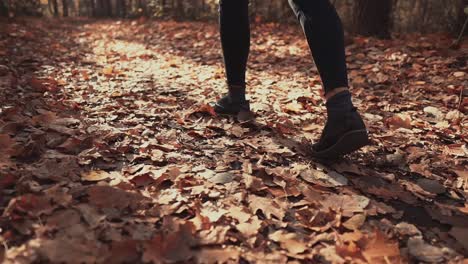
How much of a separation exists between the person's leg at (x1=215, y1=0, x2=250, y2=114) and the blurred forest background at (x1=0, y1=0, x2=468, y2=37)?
352cm

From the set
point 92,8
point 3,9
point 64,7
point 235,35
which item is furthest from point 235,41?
point 64,7

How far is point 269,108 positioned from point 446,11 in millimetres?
4163

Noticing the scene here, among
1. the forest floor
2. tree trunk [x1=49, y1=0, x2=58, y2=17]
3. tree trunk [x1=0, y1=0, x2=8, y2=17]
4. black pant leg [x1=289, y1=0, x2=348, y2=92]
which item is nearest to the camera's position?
the forest floor

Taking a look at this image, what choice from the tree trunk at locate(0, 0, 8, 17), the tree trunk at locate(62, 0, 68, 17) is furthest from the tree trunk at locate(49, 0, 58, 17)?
the tree trunk at locate(0, 0, 8, 17)

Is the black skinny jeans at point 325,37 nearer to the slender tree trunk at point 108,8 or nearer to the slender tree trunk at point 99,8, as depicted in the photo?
the slender tree trunk at point 108,8

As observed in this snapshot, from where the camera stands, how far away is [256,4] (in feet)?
28.4

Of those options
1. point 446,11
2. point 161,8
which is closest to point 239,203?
point 446,11

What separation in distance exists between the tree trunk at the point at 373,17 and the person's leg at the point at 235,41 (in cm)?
351

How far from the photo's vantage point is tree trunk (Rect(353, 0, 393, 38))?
5459mm

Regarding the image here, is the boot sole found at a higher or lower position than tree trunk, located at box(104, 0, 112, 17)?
lower

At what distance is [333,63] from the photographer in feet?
6.39

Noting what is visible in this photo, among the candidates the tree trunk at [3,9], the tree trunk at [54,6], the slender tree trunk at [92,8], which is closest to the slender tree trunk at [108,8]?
the slender tree trunk at [92,8]

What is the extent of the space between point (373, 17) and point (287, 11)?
9.44ft

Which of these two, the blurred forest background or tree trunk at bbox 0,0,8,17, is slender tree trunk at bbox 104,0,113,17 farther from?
tree trunk at bbox 0,0,8,17
